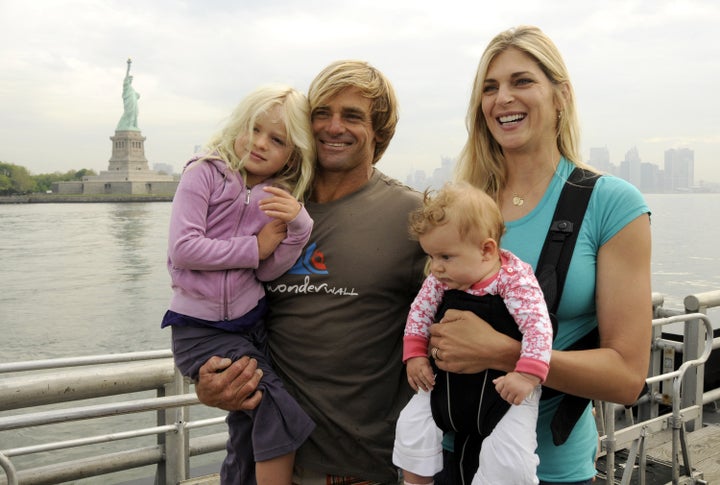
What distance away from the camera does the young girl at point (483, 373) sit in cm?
164

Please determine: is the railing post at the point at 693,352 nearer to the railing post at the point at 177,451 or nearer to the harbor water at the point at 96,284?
the railing post at the point at 177,451

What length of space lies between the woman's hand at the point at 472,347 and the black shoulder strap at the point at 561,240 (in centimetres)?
17

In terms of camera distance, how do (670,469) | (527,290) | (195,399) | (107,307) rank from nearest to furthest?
(527,290)
(195,399)
(670,469)
(107,307)

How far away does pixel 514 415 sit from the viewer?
1.69 m

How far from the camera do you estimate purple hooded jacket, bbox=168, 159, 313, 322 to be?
2.12m

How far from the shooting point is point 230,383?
82.8 inches

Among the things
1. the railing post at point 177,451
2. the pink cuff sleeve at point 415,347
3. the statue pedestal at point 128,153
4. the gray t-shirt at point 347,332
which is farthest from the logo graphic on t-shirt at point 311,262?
the statue pedestal at point 128,153

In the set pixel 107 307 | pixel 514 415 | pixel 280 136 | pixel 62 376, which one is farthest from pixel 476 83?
pixel 107 307

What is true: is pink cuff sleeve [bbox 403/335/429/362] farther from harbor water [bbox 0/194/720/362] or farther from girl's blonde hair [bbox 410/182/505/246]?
harbor water [bbox 0/194/720/362]

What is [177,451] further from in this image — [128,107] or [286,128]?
[128,107]

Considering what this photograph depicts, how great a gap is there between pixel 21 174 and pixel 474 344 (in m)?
117

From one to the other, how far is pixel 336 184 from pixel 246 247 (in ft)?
1.47

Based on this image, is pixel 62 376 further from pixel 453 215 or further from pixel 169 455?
pixel 453 215

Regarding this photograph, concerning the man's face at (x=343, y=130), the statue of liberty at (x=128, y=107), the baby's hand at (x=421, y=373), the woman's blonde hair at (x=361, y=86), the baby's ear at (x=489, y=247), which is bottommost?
the baby's hand at (x=421, y=373)
